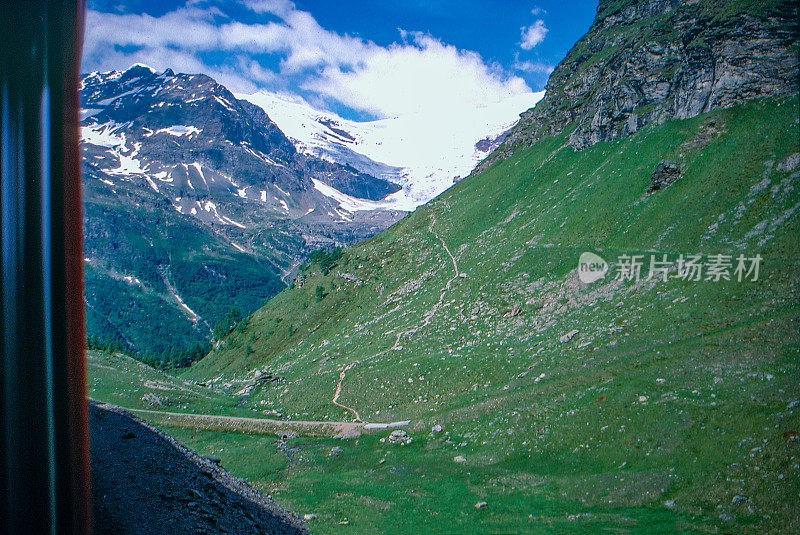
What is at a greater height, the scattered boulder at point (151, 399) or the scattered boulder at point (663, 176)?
the scattered boulder at point (663, 176)

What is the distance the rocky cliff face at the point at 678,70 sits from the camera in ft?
185

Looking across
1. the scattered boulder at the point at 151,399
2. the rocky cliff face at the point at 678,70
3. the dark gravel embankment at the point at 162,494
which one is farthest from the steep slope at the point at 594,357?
the scattered boulder at the point at 151,399

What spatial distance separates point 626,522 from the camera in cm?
1852

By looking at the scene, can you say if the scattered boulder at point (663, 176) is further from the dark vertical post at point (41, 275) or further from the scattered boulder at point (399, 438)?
the dark vertical post at point (41, 275)

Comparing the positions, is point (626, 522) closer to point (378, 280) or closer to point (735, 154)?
point (735, 154)

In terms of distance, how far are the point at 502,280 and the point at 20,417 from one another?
5626 centimetres

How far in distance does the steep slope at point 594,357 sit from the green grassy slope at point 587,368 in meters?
0.15

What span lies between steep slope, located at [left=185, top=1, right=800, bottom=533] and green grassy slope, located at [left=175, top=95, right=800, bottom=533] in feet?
0.48

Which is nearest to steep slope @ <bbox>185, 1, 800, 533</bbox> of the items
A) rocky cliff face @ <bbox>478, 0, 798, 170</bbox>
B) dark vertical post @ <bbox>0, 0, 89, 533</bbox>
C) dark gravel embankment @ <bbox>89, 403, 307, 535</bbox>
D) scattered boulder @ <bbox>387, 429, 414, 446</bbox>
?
scattered boulder @ <bbox>387, 429, 414, 446</bbox>

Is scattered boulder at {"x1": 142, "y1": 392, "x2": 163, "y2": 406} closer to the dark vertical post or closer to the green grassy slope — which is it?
the green grassy slope

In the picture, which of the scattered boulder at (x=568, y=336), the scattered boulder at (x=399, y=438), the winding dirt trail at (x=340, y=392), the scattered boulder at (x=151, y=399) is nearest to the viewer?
the scattered boulder at (x=399, y=438)

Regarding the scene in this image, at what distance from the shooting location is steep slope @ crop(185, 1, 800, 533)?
20781 millimetres

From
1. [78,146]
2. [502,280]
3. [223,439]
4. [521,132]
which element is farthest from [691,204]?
[521,132]

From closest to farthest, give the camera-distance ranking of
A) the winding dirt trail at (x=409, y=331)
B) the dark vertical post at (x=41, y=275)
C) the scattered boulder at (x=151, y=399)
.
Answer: the dark vertical post at (x=41, y=275) < the winding dirt trail at (x=409, y=331) < the scattered boulder at (x=151, y=399)
